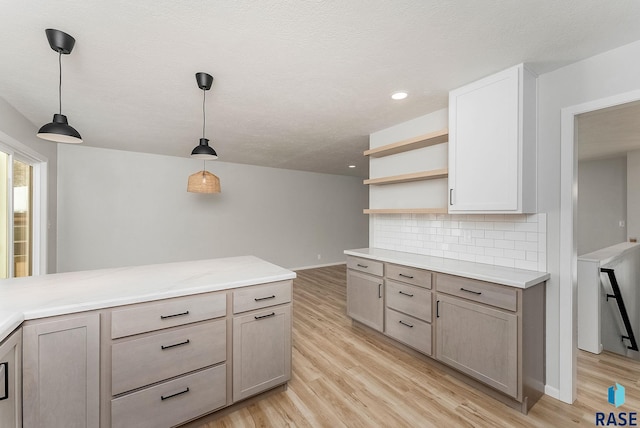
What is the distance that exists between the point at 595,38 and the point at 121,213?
6.06m

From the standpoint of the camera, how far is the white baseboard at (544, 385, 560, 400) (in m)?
1.99

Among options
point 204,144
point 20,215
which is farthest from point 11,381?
point 20,215

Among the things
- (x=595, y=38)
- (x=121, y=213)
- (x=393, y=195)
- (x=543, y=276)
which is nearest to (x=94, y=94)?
(x=121, y=213)

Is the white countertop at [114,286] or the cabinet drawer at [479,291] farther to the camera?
the cabinet drawer at [479,291]

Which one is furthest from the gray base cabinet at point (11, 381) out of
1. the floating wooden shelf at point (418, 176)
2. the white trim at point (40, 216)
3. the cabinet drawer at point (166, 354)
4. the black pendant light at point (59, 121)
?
the white trim at point (40, 216)

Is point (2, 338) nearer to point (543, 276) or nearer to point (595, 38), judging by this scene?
point (543, 276)

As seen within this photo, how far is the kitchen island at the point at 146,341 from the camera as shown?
1.33 m

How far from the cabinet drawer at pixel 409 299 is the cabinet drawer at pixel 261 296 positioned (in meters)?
1.19

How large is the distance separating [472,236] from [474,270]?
54 cm

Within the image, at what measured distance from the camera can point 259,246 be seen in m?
6.06

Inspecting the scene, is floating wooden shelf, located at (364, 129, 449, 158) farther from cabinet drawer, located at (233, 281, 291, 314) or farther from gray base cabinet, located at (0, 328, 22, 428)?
gray base cabinet, located at (0, 328, 22, 428)

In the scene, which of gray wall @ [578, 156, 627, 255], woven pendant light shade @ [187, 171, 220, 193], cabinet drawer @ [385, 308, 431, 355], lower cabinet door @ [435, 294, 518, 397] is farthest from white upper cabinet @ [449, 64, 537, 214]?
gray wall @ [578, 156, 627, 255]

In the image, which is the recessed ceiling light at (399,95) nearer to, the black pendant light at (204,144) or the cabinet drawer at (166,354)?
the black pendant light at (204,144)

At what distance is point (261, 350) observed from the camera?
1924 mm
